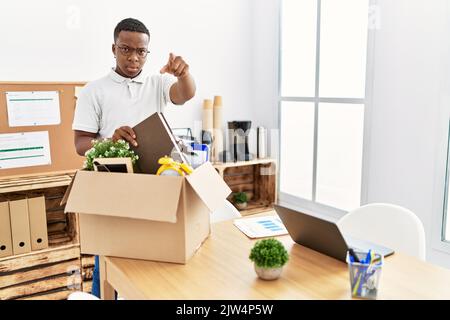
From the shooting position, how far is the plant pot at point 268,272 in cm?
114

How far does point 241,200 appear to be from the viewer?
3.52 m

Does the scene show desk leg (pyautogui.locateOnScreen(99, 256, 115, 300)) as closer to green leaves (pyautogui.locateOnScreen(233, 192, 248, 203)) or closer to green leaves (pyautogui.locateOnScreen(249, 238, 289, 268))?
green leaves (pyautogui.locateOnScreen(249, 238, 289, 268))

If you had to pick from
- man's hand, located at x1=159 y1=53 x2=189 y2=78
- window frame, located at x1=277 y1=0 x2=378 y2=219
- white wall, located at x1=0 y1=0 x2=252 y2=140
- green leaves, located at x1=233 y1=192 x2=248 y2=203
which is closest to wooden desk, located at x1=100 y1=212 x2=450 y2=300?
man's hand, located at x1=159 y1=53 x2=189 y2=78

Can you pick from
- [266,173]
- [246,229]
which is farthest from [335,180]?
[246,229]

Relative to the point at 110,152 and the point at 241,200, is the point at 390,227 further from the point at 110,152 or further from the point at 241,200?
the point at 241,200

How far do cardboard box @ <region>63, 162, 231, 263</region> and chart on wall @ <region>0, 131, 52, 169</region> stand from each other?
159cm

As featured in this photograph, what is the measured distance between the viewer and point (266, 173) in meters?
3.63

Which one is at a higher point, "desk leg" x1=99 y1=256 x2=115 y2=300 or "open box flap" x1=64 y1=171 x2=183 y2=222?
"open box flap" x1=64 y1=171 x2=183 y2=222

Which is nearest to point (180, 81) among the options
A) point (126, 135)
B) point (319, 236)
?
point (126, 135)

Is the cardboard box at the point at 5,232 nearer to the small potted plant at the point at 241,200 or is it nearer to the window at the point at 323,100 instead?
the small potted plant at the point at 241,200

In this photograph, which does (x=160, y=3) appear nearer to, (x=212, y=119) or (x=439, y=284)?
(x=212, y=119)

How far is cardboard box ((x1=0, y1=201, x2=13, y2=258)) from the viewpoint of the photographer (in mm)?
2455

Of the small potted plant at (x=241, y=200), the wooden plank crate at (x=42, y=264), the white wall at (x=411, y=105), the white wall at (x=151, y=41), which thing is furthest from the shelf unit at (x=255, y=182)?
the wooden plank crate at (x=42, y=264)
